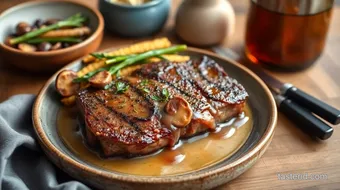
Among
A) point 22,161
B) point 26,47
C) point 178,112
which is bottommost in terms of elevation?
point 22,161

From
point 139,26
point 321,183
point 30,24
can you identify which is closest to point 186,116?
point 321,183

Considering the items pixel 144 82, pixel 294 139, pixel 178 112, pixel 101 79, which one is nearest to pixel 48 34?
pixel 101 79

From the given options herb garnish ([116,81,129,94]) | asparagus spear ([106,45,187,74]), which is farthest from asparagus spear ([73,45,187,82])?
herb garnish ([116,81,129,94])

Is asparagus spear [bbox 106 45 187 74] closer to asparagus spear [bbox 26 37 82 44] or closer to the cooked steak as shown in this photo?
the cooked steak

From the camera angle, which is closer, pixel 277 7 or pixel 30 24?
Result: pixel 277 7

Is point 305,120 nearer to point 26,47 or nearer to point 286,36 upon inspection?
point 286,36

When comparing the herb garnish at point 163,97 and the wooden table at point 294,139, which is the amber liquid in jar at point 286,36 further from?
the herb garnish at point 163,97

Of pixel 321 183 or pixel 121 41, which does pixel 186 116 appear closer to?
pixel 321 183

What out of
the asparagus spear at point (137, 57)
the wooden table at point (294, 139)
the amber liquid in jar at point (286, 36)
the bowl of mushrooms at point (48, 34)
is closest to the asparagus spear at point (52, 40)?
the bowl of mushrooms at point (48, 34)
